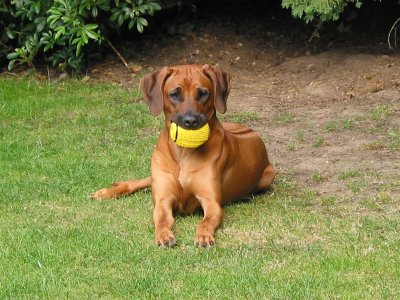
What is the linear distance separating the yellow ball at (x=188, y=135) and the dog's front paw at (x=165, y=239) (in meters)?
0.76

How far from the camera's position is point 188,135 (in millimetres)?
6270

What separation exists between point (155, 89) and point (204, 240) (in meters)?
1.23

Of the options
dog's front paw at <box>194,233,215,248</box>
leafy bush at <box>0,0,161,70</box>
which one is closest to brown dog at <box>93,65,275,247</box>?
dog's front paw at <box>194,233,215,248</box>

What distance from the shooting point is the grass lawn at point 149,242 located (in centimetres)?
496

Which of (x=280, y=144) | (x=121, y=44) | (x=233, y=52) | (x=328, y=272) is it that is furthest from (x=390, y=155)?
(x=121, y=44)

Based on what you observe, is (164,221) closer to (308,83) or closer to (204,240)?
(204,240)

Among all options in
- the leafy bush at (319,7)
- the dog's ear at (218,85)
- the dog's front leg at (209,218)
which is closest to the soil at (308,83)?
the leafy bush at (319,7)

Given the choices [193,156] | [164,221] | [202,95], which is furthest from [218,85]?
[164,221]

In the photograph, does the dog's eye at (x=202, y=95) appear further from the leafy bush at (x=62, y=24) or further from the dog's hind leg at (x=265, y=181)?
the leafy bush at (x=62, y=24)

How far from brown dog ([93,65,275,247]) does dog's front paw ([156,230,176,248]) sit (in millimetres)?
60

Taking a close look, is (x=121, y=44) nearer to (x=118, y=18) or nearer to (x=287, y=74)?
(x=118, y=18)

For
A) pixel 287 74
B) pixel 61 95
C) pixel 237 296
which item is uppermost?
pixel 237 296

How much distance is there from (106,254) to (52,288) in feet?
2.12

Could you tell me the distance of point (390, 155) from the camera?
7961 mm
